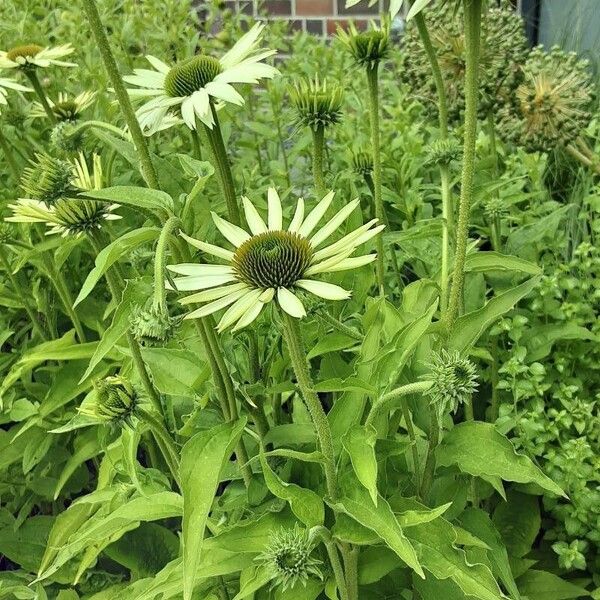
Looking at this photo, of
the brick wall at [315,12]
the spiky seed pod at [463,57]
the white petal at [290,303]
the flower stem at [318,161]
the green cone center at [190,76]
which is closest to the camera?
the white petal at [290,303]

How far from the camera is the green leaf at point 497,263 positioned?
0.89 meters

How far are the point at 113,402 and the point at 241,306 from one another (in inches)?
8.9

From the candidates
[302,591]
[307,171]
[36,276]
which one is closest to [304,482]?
[302,591]

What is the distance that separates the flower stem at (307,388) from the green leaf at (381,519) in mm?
24

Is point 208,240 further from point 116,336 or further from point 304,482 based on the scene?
point 304,482

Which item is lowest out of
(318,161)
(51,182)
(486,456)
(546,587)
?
(546,587)

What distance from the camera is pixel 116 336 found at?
768mm

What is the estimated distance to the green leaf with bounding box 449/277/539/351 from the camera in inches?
33.6

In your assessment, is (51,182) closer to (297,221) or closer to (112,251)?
(112,251)

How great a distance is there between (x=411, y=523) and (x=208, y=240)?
0.39 m

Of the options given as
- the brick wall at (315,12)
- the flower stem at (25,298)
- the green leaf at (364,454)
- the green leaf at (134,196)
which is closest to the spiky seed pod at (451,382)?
the green leaf at (364,454)

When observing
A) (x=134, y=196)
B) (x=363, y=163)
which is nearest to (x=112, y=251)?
(x=134, y=196)

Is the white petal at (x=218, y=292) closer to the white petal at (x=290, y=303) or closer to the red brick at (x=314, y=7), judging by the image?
the white petal at (x=290, y=303)

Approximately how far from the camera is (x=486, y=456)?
0.82 metres
